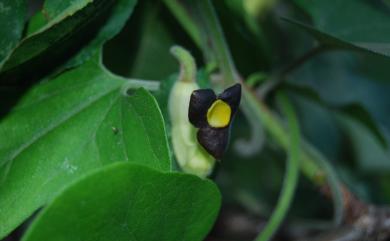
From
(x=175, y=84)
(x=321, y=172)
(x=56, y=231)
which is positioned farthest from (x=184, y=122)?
(x=321, y=172)

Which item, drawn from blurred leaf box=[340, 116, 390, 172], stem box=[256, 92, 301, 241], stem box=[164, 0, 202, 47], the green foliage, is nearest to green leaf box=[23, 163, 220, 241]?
the green foliage

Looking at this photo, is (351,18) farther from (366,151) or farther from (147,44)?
(366,151)

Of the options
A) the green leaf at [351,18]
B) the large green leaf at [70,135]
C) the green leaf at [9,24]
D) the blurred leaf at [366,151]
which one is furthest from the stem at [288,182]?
the blurred leaf at [366,151]

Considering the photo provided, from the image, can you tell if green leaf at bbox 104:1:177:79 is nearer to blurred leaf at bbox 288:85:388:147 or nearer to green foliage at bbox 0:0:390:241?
green foliage at bbox 0:0:390:241

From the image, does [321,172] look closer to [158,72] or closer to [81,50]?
[158,72]

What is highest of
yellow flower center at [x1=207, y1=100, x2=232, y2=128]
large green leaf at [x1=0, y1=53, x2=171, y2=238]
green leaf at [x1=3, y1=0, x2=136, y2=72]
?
green leaf at [x1=3, y1=0, x2=136, y2=72]

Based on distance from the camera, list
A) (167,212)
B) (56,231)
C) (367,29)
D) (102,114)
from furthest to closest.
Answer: (367,29)
(102,114)
(167,212)
(56,231)

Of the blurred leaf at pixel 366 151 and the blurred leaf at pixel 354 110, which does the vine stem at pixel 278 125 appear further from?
the blurred leaf at pixel 366 151
